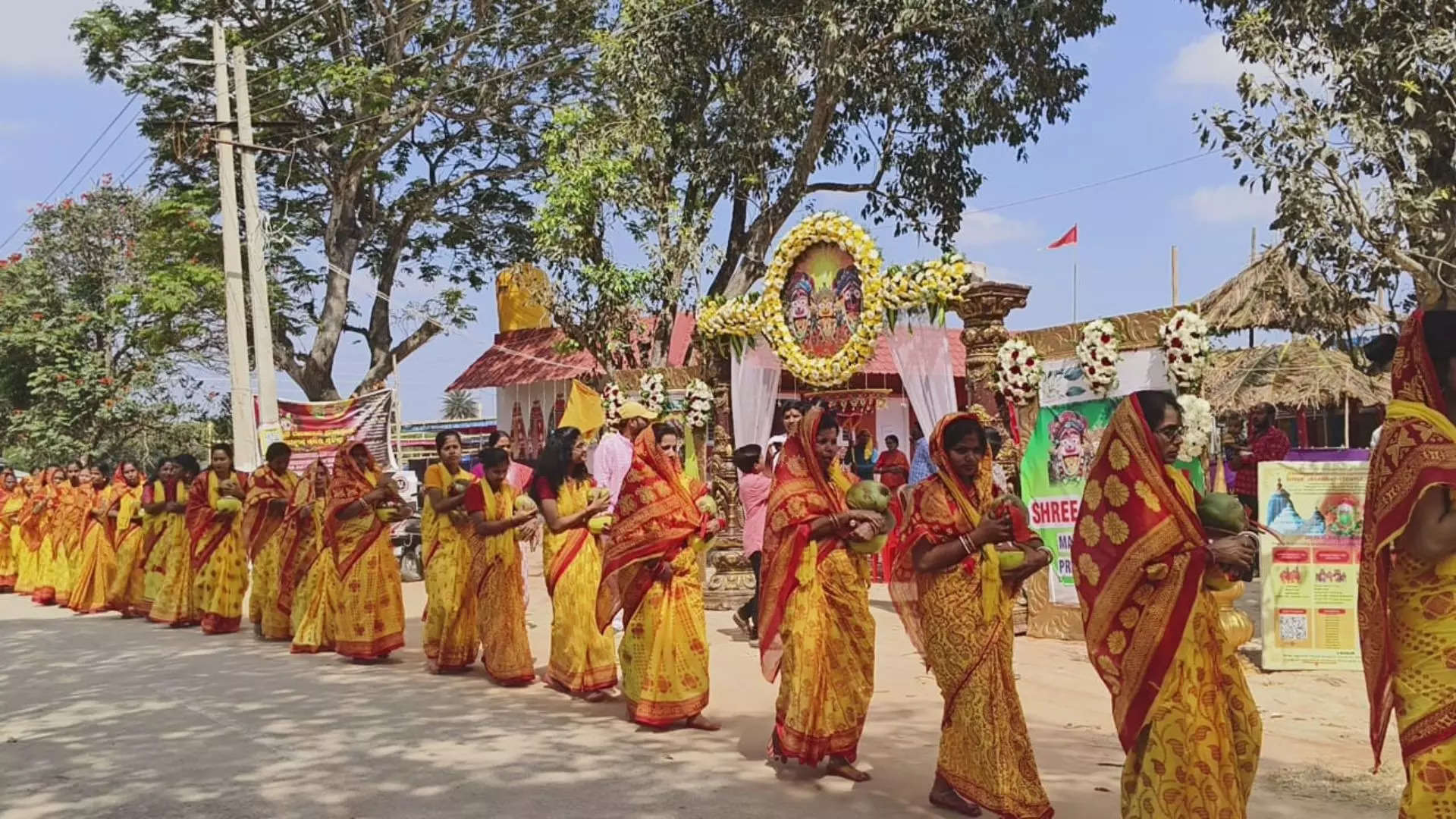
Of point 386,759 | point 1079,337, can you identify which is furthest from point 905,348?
point 386,759

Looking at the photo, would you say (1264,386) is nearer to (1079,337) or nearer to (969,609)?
(1079,337)

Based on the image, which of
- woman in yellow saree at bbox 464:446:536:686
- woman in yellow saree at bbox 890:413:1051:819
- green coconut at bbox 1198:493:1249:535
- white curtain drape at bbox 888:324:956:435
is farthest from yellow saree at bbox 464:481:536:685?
green coconut at bbox 1198:493:1249:535

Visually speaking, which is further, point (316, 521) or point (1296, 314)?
point (1296, 314)

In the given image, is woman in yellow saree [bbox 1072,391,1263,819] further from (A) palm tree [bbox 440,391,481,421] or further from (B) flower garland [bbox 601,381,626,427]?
(A) palm tree [bbox 440,391,481,421]

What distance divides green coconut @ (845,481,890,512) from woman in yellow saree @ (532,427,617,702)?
2697 millimetres

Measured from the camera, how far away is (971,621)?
4.96m

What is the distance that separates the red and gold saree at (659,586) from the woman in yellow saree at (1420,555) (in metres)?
4.00

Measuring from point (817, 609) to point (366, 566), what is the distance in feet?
17.2

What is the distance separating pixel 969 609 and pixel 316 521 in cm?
735

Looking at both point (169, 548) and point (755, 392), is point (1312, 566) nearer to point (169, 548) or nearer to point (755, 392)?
point (755, 392)

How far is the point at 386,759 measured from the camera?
20.5ft

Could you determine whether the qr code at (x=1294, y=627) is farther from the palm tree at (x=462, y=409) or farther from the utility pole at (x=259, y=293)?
the palm tree at (x=462, y=409)

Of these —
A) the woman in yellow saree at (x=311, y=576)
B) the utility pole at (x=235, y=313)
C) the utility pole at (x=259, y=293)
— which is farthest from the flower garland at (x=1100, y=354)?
the utility pole at (x=235, y=313)

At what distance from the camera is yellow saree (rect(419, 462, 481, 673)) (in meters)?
9.02
